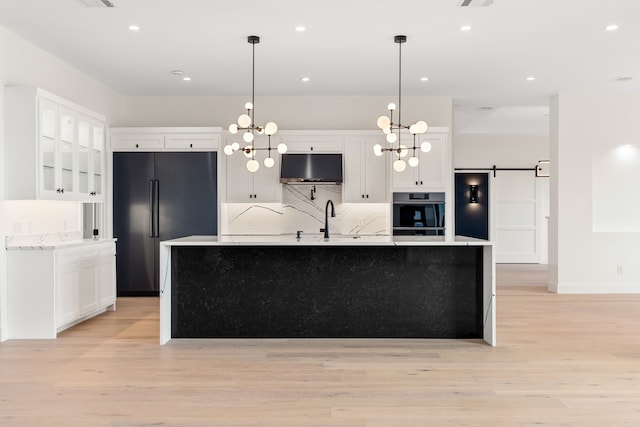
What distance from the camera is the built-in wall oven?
24.4ft

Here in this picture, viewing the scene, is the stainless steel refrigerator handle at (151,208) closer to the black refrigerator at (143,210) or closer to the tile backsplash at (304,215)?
the black refrigerator at (143,210)

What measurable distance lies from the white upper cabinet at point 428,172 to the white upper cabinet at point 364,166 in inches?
8.1

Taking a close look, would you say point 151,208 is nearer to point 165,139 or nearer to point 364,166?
point 165,139

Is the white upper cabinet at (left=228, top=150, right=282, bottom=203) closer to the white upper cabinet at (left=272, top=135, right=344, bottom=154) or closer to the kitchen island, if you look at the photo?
the white upper cabinet at (left=272, top=135, right=344, bottom=154)

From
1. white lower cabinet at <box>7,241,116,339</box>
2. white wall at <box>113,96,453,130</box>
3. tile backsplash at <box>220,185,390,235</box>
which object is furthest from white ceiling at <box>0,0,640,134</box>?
white lower cabinet at <box>7,241,116,339</box>

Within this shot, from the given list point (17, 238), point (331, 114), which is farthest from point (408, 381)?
point (331, 114)

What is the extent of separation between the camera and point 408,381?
374 centimetres

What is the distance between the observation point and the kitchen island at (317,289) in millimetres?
4961

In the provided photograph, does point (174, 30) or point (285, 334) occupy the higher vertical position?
point (174, 30)

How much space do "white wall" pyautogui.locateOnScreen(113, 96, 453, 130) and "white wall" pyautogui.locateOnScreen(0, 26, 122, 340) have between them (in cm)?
71

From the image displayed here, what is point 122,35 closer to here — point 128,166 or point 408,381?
point 128,166

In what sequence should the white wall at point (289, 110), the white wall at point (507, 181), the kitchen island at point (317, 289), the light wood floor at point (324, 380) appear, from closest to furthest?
1. the light wood floor at point (324, 380)
2. the kitchen island at point (317, 289)
3. the white wall at point (289, 110)
4. the white wall at point (507, 181)

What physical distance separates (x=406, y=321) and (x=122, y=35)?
12.1 feet

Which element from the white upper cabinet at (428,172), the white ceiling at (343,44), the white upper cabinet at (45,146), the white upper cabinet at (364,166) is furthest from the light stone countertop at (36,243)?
the white upper cabinet at (428,172)
